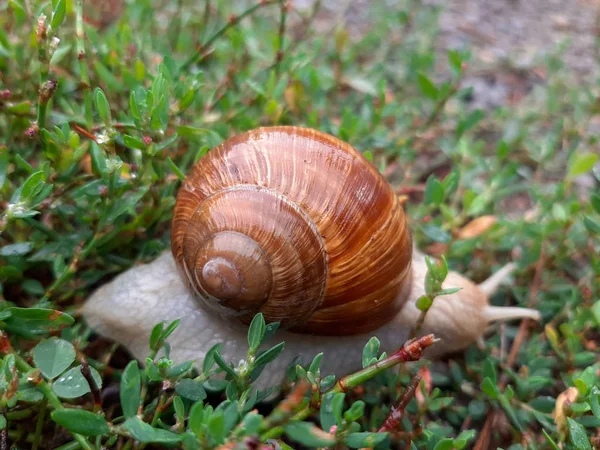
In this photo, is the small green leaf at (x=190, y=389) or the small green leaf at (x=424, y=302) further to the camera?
the small green leaf at (x=424, y=302)

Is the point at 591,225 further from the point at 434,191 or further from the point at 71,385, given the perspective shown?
the point at 71,385

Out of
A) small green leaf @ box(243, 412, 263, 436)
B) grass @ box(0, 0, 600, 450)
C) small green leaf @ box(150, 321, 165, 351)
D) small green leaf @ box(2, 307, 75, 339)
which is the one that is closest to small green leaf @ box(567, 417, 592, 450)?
grass @ box(0, 0, 600, 450)

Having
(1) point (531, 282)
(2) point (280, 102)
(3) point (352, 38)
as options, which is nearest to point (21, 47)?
(2) point (280, 102)

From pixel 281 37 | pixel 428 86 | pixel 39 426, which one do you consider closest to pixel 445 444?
pixel 39 426

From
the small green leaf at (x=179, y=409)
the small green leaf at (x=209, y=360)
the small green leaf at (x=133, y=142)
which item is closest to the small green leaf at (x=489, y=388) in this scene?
the small green leaf at (x=209, y=360)

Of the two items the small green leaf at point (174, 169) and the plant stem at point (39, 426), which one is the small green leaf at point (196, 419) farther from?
the small green leaf at point (174, 169)

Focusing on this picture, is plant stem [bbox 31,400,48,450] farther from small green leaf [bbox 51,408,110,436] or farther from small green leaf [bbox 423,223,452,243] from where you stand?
small green leaf [bbox 423,223,452,243]
